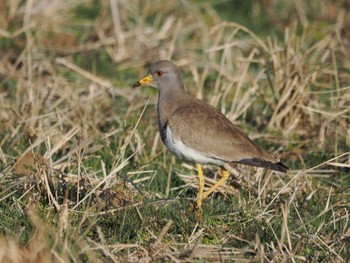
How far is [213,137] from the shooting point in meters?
5.86

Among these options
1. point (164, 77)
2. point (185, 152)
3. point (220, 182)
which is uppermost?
point (164, 77)

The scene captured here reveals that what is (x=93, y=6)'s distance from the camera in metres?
10.6

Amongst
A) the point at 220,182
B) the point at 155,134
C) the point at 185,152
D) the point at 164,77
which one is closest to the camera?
the point at 185,152

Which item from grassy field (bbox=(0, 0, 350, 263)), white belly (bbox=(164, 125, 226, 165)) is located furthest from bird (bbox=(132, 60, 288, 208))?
grassy field (bbox=(0, 0, 350, 263))

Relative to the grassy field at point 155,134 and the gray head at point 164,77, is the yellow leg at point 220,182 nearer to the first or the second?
the grassy field at point 155,134

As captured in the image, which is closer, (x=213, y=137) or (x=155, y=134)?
(x=213, y=137)

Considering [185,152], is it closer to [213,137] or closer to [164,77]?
[213,137]

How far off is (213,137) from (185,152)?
0.21m

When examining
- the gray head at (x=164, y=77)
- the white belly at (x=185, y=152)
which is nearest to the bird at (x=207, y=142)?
the white belly at (x=185, y=152)

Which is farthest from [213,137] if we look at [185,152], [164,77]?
[164,77]

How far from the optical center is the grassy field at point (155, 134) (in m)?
5.00

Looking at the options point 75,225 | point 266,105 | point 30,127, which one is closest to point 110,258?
point 75,225

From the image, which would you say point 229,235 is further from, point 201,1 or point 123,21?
point 201,1

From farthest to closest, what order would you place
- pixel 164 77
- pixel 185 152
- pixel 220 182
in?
pixel 164 77 < pixel 220 182 < pixel 185 152
